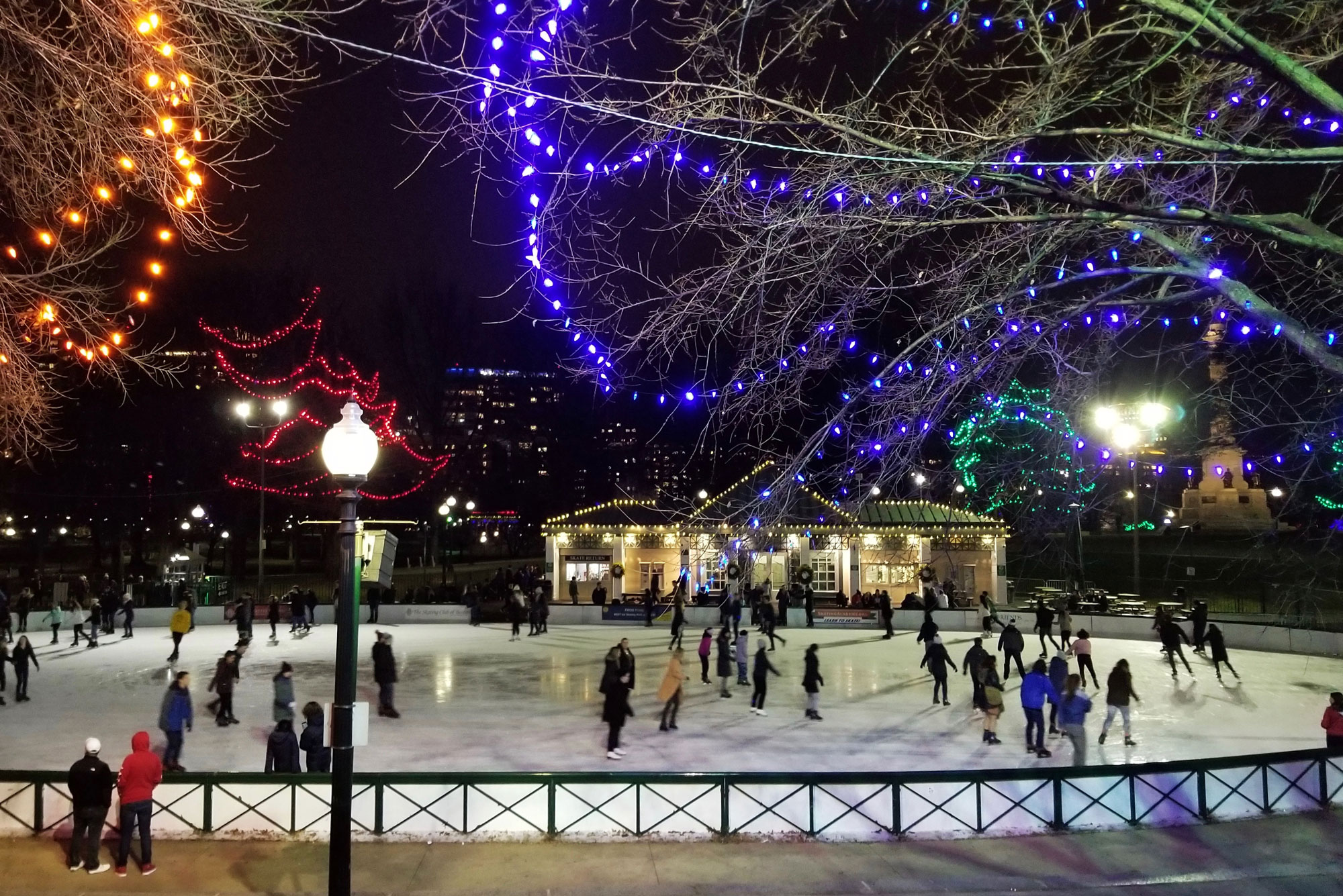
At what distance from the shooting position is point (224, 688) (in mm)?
13242

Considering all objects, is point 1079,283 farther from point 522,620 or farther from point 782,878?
point 522,620

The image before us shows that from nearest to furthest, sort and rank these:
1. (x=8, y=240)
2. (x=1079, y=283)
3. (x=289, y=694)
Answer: (x=8, y=240)
(x=1079, y=283)
(x=289, y=694)

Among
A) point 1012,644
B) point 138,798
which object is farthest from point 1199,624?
point 138,798

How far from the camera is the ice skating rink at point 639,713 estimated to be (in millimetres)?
11781

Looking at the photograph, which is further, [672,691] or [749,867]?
[672,691]

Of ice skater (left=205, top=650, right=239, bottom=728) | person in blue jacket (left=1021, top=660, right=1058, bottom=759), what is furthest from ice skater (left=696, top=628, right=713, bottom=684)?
ice skater (left=205, top=650, right=239, bottom=728)

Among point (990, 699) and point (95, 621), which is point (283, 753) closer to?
point (990, 699)

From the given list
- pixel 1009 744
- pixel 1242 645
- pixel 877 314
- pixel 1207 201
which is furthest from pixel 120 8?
pixel 1242 645

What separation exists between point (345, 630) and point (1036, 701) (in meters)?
9.51

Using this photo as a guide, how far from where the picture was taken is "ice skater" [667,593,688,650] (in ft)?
34.4

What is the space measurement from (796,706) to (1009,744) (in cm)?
387

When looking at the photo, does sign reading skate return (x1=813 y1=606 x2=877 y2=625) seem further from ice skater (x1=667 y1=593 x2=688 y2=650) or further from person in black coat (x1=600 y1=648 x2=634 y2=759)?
person in black coat (x1=600 y1=648 x2=634 y2=759)

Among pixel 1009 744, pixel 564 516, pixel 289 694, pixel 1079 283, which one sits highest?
pixel 1079 283

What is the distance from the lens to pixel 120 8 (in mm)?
6742
